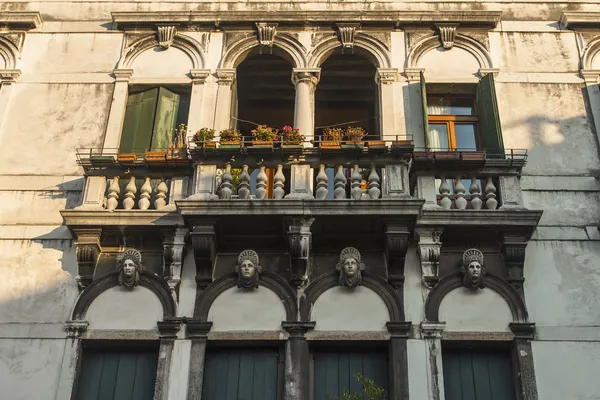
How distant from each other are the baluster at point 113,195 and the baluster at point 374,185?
4.40 meters

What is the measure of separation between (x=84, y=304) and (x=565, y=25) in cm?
1099

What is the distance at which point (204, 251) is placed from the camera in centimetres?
1362

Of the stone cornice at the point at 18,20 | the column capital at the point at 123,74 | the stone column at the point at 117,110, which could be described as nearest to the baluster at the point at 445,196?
the stone column at the point at 117,110

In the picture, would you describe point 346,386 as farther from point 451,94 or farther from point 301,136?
point 451,94

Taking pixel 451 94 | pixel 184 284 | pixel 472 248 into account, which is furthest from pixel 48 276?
pixel 451 94

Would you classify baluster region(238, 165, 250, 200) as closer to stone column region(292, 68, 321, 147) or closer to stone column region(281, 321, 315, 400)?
stone column region(292, 68, 321, 147)

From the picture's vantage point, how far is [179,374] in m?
13.0

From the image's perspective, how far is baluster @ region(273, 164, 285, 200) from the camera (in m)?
13.9

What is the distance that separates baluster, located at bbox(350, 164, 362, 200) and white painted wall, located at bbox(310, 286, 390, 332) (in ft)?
5.01

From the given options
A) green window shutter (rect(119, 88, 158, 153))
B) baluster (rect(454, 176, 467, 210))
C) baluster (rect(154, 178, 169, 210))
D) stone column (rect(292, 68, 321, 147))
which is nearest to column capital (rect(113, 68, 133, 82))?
green window shutter (rect(119, 88, 158, 153))

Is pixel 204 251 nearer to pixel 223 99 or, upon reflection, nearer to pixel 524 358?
pixel 223 99

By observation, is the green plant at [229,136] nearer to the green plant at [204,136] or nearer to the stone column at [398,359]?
the green plant at [204,136]

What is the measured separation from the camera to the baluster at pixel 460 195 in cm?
1405

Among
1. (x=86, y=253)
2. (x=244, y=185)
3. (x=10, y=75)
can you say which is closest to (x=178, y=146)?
(x=244, y=185)
